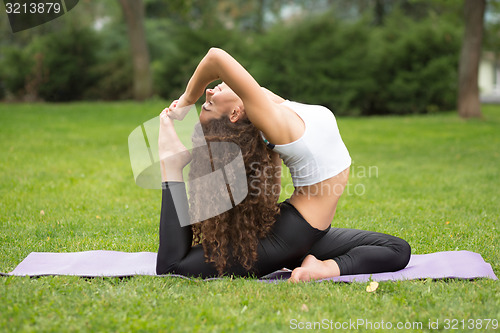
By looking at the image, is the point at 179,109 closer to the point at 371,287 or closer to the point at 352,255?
the point at 352,255

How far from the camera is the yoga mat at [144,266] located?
10.4 feet

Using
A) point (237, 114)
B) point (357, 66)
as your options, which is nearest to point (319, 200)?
point (237, 114)

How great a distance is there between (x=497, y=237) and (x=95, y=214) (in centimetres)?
349

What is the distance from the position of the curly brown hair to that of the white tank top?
0.46 feet

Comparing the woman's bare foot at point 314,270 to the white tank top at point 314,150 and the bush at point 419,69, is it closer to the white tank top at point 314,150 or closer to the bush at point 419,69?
the white tank top at point 314,150

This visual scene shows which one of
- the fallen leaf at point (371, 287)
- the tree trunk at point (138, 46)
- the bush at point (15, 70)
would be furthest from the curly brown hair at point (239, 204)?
the bush at point (15, 70)

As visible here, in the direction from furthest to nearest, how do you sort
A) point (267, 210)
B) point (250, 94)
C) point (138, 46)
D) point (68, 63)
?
point (68, 63), point (138, 46), point (267, 210), point (250, 94)

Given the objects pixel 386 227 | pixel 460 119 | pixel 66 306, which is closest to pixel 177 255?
pixel 66 306

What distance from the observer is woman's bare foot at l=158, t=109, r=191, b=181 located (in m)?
3.10

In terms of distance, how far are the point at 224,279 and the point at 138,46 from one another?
14.3 m

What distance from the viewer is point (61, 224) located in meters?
4.55

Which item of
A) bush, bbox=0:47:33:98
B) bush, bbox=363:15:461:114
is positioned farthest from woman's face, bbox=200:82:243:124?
bush, bbox=0:47:33:98

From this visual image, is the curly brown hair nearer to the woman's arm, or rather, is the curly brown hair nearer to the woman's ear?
the woman's ear

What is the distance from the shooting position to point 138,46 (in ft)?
53.5
